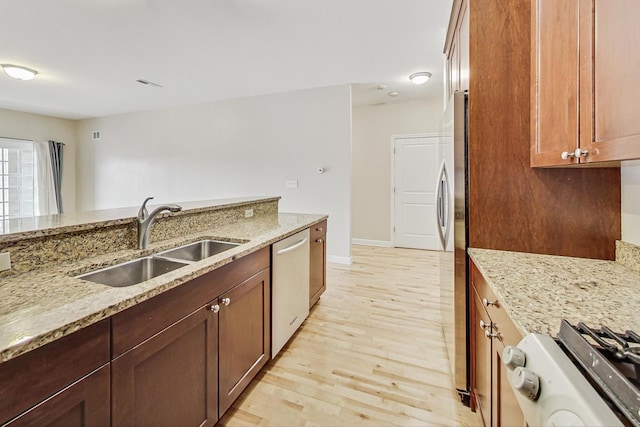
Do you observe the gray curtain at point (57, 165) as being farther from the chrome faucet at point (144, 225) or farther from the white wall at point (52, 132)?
the chrome faucet at point (144, 225)

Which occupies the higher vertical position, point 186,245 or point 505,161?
point 505,161

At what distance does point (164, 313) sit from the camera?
101 centimetres

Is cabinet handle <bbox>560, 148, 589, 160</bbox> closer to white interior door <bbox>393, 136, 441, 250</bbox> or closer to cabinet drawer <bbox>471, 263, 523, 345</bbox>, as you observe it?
cabinet drawer <bbox>471, 263, 523, 345</bbox>

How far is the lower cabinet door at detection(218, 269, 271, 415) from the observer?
1.34 m

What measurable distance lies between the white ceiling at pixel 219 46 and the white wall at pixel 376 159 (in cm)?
42

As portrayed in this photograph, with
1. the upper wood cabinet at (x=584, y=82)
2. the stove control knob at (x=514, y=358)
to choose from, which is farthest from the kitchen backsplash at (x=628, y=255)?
the stove control knob at (x=514, y=358)

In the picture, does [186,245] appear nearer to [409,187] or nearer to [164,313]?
[164,313]

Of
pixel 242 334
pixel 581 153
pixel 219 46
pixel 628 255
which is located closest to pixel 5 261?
pixel 242 334

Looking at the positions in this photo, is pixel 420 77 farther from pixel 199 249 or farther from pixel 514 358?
pixel 514 358

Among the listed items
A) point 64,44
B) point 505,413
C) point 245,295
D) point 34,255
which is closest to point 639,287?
point 505,413

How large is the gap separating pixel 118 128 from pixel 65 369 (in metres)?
6.79

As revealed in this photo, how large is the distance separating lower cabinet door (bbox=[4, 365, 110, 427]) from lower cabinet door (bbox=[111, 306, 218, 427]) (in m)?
0.03

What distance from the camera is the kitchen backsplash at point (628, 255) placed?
1.15 m

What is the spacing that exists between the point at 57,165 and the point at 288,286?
22.6 feet
